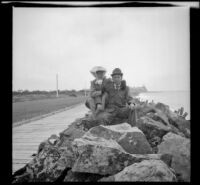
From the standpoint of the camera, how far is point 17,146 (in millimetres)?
4121

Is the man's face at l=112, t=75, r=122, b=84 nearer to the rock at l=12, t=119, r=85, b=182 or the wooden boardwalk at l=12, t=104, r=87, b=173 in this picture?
the rock at l=12, t=119, r=85, b=182

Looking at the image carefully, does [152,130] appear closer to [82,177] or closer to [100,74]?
[100,74]

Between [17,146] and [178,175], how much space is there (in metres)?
2.55

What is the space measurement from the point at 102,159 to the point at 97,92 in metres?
1.35

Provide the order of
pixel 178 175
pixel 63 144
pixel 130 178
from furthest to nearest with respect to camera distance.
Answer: pixel 63 144 < pixel 178 175 < pixel 130 178

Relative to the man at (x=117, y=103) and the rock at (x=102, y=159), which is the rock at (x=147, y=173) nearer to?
the rock at (x=102, y=159)

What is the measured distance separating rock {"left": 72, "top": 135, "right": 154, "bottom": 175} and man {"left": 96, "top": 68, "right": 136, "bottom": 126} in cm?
107

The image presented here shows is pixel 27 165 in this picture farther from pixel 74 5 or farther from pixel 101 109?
pixel 74 5

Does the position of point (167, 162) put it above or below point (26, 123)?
below

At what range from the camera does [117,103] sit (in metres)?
4.37

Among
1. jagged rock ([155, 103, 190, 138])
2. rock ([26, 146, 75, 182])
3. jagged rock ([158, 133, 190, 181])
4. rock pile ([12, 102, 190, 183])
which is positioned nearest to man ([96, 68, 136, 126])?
rock pile ([12, 102, 190, 183])

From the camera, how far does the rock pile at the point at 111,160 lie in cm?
314
